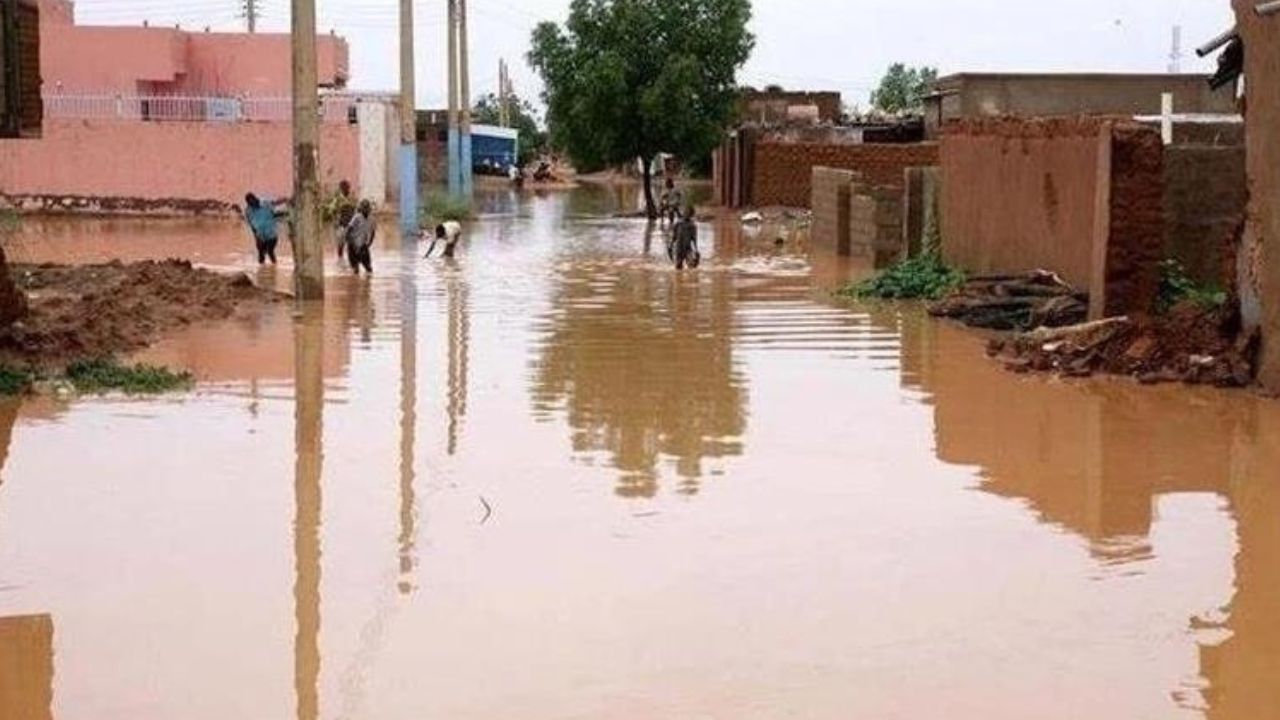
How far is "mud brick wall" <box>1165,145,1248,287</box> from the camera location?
718 inches

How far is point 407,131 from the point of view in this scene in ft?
121

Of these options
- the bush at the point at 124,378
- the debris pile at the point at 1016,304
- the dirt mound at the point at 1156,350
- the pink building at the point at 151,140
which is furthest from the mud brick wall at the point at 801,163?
the bush at the point at 124,378

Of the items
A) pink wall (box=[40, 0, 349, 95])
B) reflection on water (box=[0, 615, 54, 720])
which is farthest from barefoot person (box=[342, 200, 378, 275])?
→ pink wall (box=[40, 0, 349, 95])

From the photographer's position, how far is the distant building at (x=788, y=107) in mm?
59153

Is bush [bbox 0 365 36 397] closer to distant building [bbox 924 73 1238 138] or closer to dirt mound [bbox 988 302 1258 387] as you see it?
dirt mound [bbox 988 302 1258 387]

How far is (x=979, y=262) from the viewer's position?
23094mm

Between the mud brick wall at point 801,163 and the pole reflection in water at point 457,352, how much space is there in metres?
19.0

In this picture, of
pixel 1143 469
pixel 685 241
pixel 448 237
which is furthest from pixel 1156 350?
pixel 448 237

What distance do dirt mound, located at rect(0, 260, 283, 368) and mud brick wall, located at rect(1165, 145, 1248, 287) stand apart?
10.2m

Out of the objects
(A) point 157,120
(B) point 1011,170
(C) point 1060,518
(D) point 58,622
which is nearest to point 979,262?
(B) point 1011,170

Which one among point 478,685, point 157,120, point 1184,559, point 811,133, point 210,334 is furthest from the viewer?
point 811,133

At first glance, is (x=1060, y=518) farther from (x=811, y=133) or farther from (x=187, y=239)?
(x=811, y=133)

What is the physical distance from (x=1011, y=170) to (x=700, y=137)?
25185 mm

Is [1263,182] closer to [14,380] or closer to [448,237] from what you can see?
[14,380]
